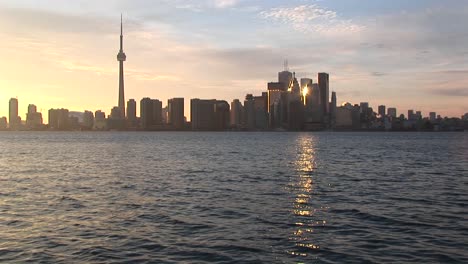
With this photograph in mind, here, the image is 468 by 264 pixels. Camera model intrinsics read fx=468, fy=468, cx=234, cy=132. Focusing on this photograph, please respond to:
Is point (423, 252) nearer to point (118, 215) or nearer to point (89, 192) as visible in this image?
point (118, 215)

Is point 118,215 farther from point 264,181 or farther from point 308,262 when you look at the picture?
point 264,181

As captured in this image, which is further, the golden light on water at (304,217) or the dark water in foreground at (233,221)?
the golden light on water at (304,217)

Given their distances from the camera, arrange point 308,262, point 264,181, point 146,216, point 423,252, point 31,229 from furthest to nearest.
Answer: point 264,181 → point 146,216 → point 31,229 → point 423,252 → point 308,262

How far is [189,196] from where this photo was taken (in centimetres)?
4181

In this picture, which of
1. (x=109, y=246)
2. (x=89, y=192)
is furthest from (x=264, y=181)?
(x=109, y=246)

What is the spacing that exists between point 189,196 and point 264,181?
49.4ft

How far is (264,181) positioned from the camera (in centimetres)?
5484

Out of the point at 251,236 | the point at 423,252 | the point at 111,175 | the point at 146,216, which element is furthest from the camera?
the point at 111,175

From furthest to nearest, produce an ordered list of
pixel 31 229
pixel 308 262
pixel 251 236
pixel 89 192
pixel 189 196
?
1. pixel 89 192
2. pixel 189 196
3. pixel 31 229
4. pixel 251 236
5. pixel 308 262

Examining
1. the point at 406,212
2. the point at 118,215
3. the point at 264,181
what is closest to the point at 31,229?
the point at 118,215

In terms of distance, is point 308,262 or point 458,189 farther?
point 458,189

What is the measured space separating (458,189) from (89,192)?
36554 millimetres

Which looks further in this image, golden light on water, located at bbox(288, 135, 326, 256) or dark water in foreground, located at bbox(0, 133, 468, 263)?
golden light on water, located at bbox(288, 135, 326, 256)

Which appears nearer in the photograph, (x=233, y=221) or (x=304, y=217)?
(x=233, y=221)
